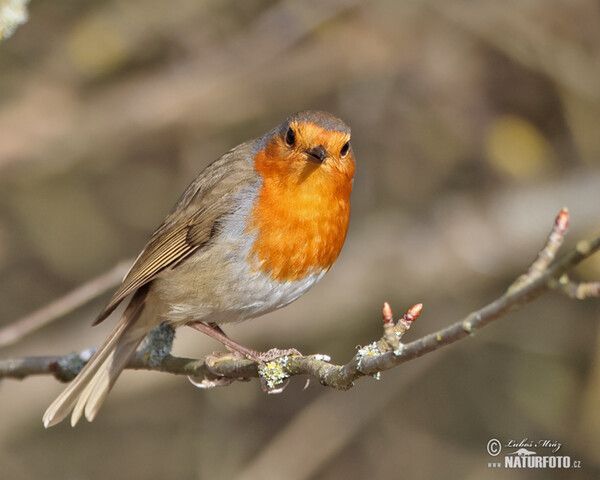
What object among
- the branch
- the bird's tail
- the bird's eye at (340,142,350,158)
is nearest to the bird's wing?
the bird's tail

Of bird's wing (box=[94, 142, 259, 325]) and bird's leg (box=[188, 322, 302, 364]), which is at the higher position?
bird's wing (box=[94, 142, 259, 325])

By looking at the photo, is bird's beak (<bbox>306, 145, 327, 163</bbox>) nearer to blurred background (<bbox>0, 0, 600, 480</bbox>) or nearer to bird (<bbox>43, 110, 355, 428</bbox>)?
bird (<bbox>43, 110, 355, 428</bbox>)

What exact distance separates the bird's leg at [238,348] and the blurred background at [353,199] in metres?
1.79

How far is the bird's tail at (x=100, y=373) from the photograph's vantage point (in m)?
3.94

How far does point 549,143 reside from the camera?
6.70m

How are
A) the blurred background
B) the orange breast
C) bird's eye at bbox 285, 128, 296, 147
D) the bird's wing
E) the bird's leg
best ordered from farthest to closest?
→ the blurred background, the bird's wing, bird's eye at bbox 285, 128, 296, 147, the orange breast, the bird's leg

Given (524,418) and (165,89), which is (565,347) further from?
(165,89)

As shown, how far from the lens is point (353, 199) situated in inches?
272

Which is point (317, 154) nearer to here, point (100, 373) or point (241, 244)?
point (241, 244)

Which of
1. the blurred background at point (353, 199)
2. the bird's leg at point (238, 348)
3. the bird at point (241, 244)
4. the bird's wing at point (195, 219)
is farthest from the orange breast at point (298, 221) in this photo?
the blurred background at point (353, 199)

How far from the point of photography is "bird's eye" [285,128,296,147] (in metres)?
3.84

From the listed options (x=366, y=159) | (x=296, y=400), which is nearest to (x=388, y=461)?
(x=296, y=400)

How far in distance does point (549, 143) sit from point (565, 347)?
5.52 ft

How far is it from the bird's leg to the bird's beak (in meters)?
0.85
